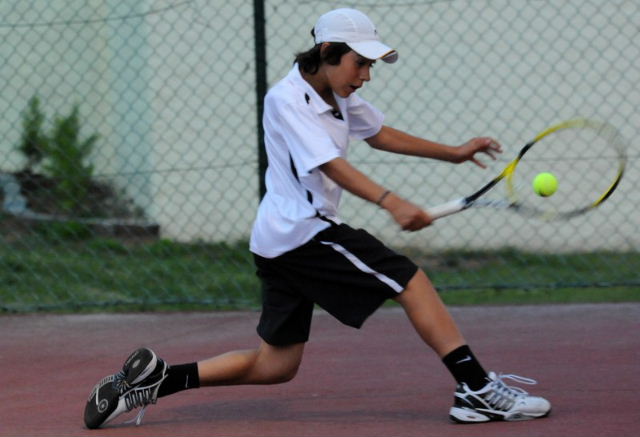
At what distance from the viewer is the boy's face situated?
13.8 ft

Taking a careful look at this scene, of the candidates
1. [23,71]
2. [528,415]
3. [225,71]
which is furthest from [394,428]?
[23,71]

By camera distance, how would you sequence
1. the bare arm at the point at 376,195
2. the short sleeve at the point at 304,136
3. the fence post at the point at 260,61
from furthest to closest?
the fence post at the point at 260,61 → the short sleeve at the point at 304,136 → the bare arm at the point at 376,195

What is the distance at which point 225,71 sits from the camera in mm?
7867

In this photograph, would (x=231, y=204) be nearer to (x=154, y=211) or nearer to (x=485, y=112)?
(x=154, y=211)

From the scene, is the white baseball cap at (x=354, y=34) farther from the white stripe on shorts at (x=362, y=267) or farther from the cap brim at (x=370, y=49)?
the white stripe on shorts at (x=362, y=267)

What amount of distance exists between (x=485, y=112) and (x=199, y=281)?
2.08 meters

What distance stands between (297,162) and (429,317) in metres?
0.70

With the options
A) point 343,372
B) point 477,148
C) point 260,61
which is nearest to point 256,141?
point 260,61

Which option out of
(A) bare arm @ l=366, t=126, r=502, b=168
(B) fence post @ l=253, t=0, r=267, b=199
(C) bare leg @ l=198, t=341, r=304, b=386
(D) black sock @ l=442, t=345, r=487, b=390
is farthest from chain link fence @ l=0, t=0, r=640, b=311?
(D) black sock @ l=442, t=345, r=487, b=390

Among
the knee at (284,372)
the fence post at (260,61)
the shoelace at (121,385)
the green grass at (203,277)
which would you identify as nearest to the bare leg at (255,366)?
the knee at (284,372)

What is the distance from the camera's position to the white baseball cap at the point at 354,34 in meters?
4.16

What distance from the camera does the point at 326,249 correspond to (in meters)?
4.24

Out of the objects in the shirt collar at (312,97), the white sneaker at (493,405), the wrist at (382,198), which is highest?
the shirt collar at (312,97)

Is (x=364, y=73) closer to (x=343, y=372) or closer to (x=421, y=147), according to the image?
(x=421, y=147)
